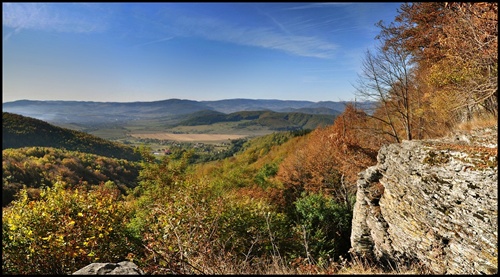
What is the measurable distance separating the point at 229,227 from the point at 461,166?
9.31 meters

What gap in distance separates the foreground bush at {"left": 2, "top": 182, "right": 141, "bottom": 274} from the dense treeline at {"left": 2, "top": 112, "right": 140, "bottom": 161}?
7228 centimetres

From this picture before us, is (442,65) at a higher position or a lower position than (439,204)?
higher

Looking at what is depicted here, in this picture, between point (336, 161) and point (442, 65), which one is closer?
point (442, 65)

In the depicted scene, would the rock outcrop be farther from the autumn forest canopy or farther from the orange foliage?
the orange foliage

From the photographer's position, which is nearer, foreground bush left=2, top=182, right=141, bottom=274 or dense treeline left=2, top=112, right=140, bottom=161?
foreground bush left=2, top=182, right=141, bottom=274

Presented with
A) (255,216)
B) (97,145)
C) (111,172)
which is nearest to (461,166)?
(255,216)

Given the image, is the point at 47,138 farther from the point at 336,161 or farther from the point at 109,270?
the point at 109,270

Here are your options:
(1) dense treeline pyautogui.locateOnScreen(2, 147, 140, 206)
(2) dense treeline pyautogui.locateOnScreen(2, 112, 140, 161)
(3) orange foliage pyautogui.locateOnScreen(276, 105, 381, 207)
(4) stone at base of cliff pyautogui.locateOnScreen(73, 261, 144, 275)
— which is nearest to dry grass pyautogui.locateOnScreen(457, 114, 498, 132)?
(3) orange foliage pyautogui.locateOnScreen(276, 105, 381, 207)

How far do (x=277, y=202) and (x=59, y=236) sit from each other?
51.9 feet

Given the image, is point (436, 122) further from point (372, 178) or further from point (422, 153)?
point (422, 153)

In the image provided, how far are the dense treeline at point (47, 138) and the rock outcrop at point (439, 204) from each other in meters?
76.7

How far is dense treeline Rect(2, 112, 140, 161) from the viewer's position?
76850mm

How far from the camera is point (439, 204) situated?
28.0ft

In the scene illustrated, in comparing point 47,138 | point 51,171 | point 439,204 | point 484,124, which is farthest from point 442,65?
point 47,138
